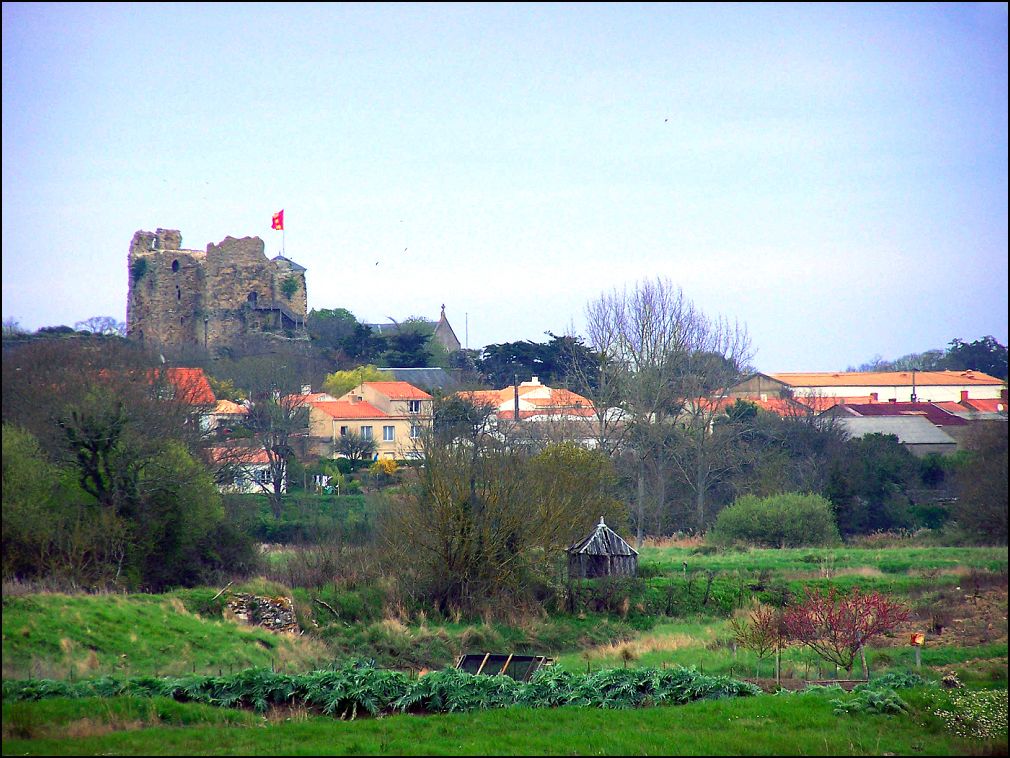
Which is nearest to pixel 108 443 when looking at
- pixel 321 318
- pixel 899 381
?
pixel 899 381

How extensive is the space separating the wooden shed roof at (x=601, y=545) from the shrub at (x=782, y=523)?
9.22 meters

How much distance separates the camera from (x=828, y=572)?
978 inches

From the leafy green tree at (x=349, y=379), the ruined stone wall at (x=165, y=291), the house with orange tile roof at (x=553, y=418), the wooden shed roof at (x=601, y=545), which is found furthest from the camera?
the ruined stone wall at (x=165, y=291)

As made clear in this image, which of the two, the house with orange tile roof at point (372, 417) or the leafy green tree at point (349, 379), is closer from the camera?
the house with orange tile roof at point (372, 417)

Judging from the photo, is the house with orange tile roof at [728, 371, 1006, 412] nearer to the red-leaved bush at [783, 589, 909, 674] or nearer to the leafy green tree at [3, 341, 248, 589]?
the red-leaved bush at [783, 589, 909, 674]

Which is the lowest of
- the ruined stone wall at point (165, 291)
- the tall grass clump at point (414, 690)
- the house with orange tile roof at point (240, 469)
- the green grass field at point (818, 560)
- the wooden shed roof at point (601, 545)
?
the green grass field at point (818, 560)

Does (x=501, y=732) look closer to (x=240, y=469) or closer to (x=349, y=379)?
(x=240, y=469)

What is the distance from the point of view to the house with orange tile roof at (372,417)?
46719mm

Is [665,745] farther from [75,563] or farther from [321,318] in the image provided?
[321,318]

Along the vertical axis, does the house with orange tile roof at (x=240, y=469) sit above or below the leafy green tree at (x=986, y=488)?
below

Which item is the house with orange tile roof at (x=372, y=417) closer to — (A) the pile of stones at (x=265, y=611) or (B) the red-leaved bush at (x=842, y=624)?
(A) the pile of stones at (x=265, y=611)

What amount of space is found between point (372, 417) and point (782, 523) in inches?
915

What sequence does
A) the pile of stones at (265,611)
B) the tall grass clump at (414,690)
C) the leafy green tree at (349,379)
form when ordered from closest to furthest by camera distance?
the tall grass clump at (414,690)
the pile of stones at (265,611)
the leafy green tree at (349,379)

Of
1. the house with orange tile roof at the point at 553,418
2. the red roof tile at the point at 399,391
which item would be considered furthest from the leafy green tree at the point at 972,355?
the red roof tile at the point at 399,391
